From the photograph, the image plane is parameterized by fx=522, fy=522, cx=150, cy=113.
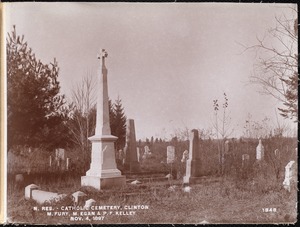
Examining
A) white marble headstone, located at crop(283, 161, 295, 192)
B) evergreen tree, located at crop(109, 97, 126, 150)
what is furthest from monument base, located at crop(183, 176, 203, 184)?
white marble headstone, located at crop(283, 161, 295, 192)

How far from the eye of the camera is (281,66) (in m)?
6.00

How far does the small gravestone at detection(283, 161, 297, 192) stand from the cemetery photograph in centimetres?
1

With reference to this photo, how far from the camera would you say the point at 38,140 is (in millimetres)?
5812

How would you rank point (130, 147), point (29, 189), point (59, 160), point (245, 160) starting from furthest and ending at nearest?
point (245, 160)
point (130, 147)
point (59, 160)
point (29, 189)

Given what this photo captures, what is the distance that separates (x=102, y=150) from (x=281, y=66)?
2.26 metres

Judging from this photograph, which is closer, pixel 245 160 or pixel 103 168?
pixel 103 168

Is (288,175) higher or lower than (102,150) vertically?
lower

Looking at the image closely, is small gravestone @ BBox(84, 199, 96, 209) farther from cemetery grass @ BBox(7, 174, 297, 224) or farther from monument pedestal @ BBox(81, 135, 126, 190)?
monument pedestal @ BBox(81, 135, 126, 190)

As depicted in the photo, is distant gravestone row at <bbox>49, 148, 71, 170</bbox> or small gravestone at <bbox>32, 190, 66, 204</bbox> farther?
distant gravestone row at <bbox>49, 148, 71, 170</bbox>

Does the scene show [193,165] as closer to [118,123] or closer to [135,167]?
[135,167]

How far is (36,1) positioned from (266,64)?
2.68 meters

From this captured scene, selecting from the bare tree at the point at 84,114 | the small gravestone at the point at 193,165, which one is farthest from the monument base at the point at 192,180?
the bare tree at the point at 84,114

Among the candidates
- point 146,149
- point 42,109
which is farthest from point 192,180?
point 42,109

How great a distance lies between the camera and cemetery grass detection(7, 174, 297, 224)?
5.76 meters
